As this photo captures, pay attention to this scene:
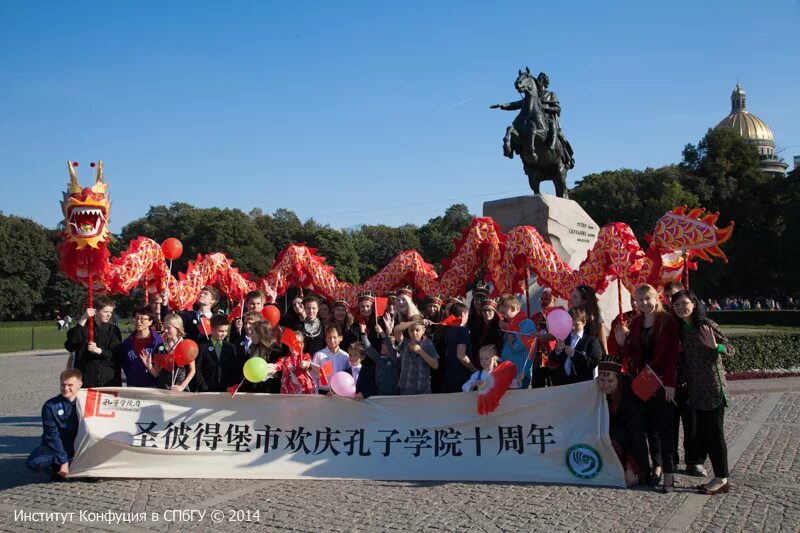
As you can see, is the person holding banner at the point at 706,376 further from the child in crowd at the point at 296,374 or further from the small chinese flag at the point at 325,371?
the child in crowd at the point at 296,374

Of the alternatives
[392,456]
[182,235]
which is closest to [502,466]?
[392,456]

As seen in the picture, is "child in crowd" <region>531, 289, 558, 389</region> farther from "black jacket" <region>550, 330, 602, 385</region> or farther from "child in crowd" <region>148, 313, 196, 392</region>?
"child in crowd" <region>148, 313, 196, 392</region>

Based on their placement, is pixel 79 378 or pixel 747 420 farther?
pixel 747 420

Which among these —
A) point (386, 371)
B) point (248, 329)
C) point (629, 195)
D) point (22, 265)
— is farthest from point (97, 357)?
point (22, 265)

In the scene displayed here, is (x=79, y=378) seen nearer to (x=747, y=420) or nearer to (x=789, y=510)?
(x=789, y=510)

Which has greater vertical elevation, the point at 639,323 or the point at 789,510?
the point at 639,323

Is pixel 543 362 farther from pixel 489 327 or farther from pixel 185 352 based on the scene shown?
pixel 185 352

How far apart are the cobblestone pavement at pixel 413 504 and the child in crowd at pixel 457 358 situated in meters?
1.09

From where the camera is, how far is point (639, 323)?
6.06 metres

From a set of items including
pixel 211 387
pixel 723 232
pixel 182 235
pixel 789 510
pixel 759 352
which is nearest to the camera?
pixel 789 510

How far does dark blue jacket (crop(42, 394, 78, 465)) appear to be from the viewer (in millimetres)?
6328

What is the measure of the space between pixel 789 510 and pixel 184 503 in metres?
4.53

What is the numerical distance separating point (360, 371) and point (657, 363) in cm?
273

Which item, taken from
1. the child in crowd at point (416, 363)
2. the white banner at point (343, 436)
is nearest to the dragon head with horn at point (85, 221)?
the white banner at point (343, 436)
